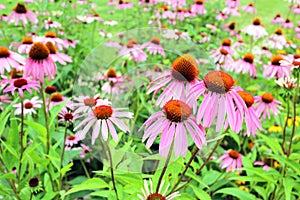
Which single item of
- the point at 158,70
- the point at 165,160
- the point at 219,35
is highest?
the point at 158,70

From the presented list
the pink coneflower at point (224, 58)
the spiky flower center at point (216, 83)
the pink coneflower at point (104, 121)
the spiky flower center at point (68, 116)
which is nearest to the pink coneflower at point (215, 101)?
the spiky flower center at point (216, 83)

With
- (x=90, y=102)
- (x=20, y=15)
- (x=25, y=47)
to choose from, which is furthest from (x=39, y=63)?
(x=20, y=15)

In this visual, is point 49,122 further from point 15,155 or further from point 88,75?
point 88,75

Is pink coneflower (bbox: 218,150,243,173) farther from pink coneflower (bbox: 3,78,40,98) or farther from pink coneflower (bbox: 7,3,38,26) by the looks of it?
pink coneflower (bbox: 7,3,38,26)

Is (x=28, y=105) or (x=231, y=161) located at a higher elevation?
(x=28, y=105)

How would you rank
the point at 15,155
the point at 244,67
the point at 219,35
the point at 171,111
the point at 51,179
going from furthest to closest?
the point at 219,35, the point at 244,67, the point at 51,179, the point at 15,155, the point at 171,111

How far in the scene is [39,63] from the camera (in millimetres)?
1191

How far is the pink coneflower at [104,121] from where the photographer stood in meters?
0.78

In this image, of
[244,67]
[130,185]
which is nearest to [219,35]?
[244,67]

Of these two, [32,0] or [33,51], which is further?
[32,0]

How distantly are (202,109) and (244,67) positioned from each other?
4.98 feet

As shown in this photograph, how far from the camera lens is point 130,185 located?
0.86 m

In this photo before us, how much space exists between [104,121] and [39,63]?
494 millimetres

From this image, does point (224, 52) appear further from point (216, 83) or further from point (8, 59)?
point (216, 83)
